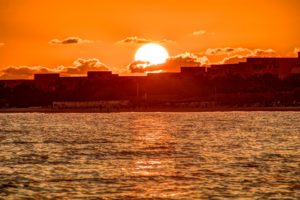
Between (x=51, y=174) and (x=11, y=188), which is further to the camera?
(x=51, y=174)

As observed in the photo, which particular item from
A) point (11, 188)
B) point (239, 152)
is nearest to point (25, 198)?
point (11, 188)

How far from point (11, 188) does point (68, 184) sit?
3453 millimetres

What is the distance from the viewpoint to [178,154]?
72312mm

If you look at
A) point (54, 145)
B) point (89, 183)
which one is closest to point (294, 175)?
point (89, 183)

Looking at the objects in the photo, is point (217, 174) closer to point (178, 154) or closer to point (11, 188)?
point (11, 188)

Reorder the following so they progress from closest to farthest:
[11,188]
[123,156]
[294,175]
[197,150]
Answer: [11,188] < [294,175] < [123,156] < [197,150]

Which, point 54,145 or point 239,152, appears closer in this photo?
point 239,152

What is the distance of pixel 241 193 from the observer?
44.1 meters

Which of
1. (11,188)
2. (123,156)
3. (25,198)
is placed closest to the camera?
(25,198)

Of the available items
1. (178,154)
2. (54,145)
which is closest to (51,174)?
(178,154)

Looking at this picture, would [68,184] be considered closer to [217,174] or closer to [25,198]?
[25,198]

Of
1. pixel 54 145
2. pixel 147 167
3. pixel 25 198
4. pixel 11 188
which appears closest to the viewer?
pixel 25 198

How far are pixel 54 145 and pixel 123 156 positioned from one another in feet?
65.1

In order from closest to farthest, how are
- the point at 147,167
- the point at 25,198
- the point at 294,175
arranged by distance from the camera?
1. the point at 25,198
2. the point at 294,175
3. the point at 147,167
